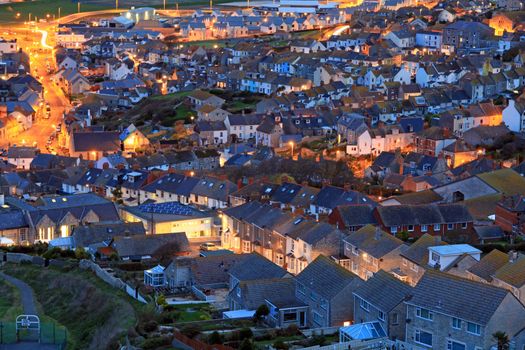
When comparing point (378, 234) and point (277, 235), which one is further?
point (277, 235)

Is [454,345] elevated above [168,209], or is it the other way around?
[454,345]

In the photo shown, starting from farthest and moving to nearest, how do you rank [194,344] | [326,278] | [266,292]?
[266,292]
[326,278]
[194,344]

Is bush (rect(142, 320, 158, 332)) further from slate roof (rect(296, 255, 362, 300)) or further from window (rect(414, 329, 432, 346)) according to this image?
window (rect(414, 329, 432, 346))

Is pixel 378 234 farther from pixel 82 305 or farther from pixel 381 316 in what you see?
pixel 82 305

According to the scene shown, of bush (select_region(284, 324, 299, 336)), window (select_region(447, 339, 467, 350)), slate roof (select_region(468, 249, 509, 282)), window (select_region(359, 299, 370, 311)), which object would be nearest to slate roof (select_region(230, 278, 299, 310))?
bush (select_region(284, 324, 299, 336))

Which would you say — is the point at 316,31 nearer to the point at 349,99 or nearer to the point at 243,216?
the point at 349,99

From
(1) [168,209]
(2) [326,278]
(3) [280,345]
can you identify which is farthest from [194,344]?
(1) [168,209]
